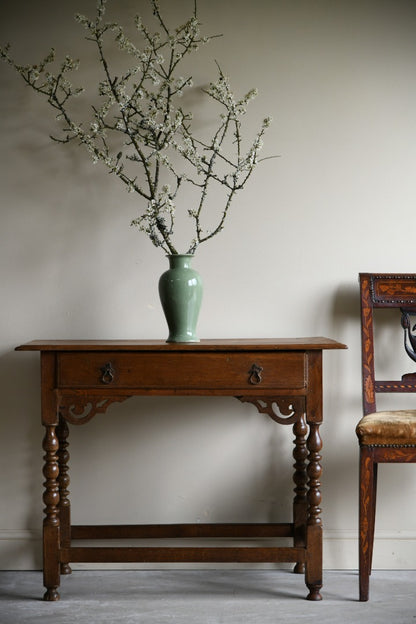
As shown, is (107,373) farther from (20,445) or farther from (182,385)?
(20,445)

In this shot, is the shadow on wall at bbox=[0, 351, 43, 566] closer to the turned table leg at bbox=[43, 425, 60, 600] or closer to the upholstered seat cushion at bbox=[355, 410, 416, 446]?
the turned table leg at bbox=[43, 425, 60, 600]

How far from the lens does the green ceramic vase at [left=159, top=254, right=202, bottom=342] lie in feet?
8.05

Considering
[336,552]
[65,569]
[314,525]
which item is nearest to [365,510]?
[314,525]

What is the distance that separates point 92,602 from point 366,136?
205 centimetres

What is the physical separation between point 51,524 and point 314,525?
89cm

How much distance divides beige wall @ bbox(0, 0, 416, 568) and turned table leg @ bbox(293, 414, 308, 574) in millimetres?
174

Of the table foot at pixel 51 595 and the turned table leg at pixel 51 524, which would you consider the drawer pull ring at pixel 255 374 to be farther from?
the table foot at pixel 51 595

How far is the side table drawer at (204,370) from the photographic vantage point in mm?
2309

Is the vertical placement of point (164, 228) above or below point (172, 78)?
below

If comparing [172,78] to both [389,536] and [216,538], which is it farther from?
[389,536]

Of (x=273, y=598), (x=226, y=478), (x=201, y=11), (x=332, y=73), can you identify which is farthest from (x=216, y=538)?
(x=201, y=11)

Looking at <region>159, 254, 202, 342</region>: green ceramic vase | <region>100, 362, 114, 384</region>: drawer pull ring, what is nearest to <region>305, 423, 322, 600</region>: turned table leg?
<region>159, 254, 202, 342</region>: green ceramic vase

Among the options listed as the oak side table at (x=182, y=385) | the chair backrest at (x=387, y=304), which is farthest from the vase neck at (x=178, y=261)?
the chair backrest at (x=387, y=304)

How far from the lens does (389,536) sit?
2.75 metres
